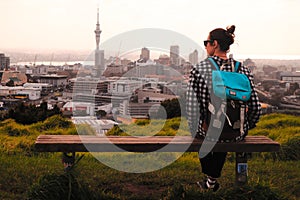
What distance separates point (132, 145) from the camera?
3.46m

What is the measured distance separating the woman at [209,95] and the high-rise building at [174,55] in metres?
0.40

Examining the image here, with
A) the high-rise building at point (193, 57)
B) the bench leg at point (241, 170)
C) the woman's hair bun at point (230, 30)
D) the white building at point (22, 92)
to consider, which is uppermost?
the woman's hair bun at point (230, 30)

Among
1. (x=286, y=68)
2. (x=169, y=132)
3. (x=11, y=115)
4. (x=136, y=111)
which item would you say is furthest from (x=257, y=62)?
(x=11, y=115)

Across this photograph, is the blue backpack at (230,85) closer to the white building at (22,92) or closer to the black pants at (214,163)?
the black pants at (214,163)

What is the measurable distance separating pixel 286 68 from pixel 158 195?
6185 mm

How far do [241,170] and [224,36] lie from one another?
1.20 m

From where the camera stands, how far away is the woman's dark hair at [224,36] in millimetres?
3488

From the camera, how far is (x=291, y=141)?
5773mm

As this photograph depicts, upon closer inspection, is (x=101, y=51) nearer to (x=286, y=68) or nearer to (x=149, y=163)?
(x=149, y=163)

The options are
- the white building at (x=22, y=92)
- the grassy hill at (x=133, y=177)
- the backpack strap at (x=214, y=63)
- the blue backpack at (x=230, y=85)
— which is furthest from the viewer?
the white building at (x=22, y=92)

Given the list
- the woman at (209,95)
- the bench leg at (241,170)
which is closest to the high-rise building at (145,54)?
the woman at (209,95)

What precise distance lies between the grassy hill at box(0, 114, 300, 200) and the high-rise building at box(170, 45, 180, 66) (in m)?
1.22

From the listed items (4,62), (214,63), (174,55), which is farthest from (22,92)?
(214,63)

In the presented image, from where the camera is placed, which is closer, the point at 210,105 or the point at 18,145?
the point at 210,105
